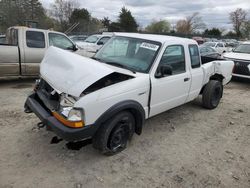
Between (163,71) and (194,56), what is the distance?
1440mm

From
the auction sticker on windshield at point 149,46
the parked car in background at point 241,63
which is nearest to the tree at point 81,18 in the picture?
the parked car in background at point 241,63

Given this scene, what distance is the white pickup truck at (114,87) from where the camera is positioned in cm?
303

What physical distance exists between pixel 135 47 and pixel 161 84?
2.81ft

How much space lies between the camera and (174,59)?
4.36 meters

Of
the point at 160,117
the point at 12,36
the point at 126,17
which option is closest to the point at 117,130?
the point at 160,117

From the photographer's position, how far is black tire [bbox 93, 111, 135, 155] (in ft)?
10.7

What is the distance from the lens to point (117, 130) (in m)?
3.49

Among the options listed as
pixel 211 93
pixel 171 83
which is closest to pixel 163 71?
pixel 171 83

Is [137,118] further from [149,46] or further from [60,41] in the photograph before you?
[60,41]

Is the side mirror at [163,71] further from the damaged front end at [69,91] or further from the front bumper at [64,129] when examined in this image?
the front bumper at [64,129]

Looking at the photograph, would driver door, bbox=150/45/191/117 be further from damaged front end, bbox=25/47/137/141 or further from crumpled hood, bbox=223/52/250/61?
crumpled hood, bbox=223/52/250/61

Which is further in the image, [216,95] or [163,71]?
[216,95]

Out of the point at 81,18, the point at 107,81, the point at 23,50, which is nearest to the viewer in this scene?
the point at 107,81

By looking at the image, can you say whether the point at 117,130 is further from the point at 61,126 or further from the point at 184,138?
the point at 184,138
